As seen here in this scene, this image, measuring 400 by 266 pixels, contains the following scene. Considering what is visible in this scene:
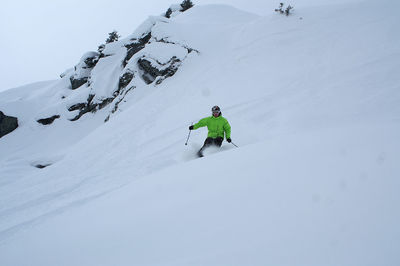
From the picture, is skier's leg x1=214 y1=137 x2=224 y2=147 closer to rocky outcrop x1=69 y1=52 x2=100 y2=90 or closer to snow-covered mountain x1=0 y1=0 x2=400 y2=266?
snow-covered mountain x1=0 y1=0 x2=400 y2=266

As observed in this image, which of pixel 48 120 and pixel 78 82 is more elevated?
pixel 78 82

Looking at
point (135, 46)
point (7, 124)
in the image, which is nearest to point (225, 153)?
point (135, 46)

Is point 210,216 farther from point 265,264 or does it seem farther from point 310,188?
point 310,188

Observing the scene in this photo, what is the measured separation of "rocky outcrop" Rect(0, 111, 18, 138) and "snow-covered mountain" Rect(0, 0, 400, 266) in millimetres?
555

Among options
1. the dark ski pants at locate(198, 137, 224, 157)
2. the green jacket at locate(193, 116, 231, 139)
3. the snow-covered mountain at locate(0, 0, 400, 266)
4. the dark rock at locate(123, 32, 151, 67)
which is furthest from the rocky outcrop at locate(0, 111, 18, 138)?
the dark ski pants at locate(198, 137, 224, 157)

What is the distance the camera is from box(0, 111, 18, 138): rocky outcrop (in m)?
14.2

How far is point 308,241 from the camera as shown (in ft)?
4.80

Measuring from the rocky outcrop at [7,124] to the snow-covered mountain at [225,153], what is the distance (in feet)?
1.82

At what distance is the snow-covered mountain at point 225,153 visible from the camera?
5.44 ft

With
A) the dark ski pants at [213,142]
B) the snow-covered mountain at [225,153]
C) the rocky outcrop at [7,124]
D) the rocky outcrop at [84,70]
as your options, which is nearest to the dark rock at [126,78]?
Answer: the snow-covered mountain at [225,153]

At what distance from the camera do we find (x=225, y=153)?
152 inches

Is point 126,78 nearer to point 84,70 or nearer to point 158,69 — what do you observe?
point 158,69

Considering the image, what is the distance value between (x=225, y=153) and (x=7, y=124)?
17.9m

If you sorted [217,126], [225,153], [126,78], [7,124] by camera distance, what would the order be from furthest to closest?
[7,124]
[126,78]
[217,126]
[225,153]
